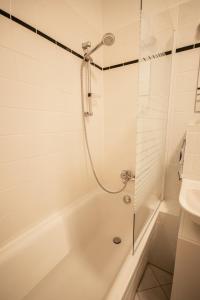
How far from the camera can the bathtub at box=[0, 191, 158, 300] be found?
36.0 inches

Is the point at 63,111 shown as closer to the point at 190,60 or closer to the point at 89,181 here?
the point at 89,181

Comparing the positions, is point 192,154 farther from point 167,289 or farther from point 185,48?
point 167,289

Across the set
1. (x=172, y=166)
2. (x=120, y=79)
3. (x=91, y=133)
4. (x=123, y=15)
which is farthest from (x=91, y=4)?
(x=172, y=166)

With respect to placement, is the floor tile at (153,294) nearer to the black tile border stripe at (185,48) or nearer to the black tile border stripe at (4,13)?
the black tile border stripe at (185,48)

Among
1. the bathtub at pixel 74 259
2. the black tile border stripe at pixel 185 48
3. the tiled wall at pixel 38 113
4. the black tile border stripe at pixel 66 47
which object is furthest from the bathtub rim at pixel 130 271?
the black tile border stripe at pixel 185 48

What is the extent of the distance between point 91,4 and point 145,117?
134 centimetres

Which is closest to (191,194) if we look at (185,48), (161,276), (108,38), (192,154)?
(192,154)

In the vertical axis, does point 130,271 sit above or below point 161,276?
above

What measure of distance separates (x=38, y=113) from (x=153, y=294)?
5.24 ft

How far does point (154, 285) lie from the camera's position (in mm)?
1215

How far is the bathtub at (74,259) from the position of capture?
0.91 metres

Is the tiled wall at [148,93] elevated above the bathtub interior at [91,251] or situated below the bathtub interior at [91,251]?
above

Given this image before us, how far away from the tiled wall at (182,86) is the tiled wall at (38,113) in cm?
82

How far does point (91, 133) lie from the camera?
63.9 inches
